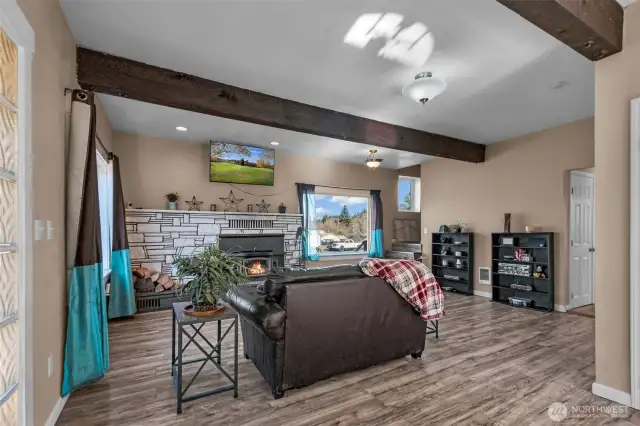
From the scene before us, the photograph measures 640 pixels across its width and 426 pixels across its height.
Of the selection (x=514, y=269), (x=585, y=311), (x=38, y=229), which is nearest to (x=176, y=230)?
(x=38, y=229)

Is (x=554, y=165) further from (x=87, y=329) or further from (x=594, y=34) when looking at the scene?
(x=87, y=329)

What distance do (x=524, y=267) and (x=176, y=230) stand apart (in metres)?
5.87

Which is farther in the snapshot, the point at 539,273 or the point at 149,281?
Result: the point at 539,273

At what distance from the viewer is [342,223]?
7578mm

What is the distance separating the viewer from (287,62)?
9.91 ft

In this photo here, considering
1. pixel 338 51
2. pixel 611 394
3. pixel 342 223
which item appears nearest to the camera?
pixel 611 394

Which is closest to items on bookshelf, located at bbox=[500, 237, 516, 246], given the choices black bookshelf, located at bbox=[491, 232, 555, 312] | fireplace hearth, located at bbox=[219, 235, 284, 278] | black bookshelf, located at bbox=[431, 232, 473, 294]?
black bookshelf, located at bbox=[491, 232, 555, 312]

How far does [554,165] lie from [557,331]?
8.37ft

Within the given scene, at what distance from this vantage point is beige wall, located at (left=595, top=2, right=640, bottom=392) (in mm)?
2305

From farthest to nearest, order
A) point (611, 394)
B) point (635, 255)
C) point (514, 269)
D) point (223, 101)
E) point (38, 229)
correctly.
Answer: point (514, 269) → point (223, 101) → point (611, 394) → point (635, 255) → point (38, 229)

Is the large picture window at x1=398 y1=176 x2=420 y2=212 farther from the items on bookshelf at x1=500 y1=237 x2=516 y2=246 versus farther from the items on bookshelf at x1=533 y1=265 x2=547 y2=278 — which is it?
the items on bookshelf at x1=533 y1=265 x2=547 y2=278

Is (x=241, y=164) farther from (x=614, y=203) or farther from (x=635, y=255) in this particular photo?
(x=635, y=255)

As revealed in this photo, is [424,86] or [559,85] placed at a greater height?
[559,85]

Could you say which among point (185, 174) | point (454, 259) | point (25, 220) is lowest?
point (454, 259)
